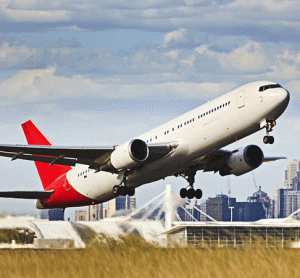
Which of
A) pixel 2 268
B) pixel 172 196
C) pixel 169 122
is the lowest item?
pixel 2 268

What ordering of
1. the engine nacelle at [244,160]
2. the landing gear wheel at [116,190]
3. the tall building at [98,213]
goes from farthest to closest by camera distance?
the tall building at [98,213]
the engine nacelle at [244,160]
the landing gear wheel at [116,190]

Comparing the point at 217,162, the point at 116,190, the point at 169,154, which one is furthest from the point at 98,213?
the point at 169,154

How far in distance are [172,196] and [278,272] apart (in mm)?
42801

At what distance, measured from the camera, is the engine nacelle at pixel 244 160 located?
41.3 meters

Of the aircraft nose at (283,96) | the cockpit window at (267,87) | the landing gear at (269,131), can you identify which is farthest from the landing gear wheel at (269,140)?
the cockpit window at (267,87)

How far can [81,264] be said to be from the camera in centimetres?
1600

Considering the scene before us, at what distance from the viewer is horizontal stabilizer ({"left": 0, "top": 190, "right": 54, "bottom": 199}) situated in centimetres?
4472

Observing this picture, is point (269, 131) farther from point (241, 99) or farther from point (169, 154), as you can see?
point (169, 154)

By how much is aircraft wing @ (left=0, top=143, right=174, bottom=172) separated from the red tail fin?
6791 millimetres

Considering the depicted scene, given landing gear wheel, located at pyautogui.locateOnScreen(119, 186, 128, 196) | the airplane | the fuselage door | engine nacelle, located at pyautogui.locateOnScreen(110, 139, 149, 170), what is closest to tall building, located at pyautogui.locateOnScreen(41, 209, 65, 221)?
the airplane

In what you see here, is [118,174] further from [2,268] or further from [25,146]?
[2,268]

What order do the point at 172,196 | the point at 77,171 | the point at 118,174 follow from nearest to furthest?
the point at 118,174 < the point at 77,171 < the point at 172,196

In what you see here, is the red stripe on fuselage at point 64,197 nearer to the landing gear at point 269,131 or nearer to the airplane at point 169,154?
the airplane at point 169,154

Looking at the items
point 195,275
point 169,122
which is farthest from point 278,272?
point 169,122
